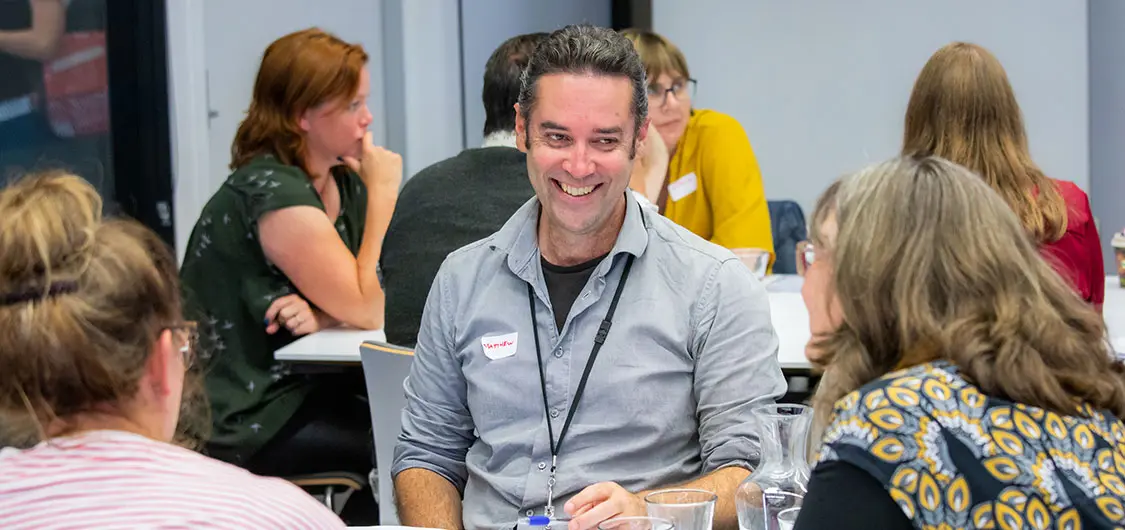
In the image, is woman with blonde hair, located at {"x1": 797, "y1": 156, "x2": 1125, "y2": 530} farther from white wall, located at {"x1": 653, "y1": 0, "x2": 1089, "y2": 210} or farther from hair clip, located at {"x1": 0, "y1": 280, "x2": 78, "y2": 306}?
white wall, located at {"x1": 653, "y1": 0, "x2": 1089, "y2": 210}

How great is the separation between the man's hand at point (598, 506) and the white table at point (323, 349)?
1.41 meters

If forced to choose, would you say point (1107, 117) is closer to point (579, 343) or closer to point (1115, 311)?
point (1115, 311)

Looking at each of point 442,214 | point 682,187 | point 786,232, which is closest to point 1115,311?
point 682,187

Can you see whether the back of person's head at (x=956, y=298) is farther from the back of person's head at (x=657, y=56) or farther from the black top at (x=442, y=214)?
the back of person's head at (x=657, y=56)

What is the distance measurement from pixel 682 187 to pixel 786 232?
2.45 feet

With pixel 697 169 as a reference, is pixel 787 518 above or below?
below

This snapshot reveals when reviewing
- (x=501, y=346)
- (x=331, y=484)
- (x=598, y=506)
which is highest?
(x=501, y=346)

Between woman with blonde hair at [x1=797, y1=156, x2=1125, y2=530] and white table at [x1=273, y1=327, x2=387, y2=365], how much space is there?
1.86m

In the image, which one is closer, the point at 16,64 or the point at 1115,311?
the point at 1115,311

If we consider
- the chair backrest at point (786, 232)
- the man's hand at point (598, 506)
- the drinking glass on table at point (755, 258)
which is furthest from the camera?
the chair backrest at point (786, 232)

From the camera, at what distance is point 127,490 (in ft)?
3.76

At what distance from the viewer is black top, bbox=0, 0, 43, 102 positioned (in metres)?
3.83

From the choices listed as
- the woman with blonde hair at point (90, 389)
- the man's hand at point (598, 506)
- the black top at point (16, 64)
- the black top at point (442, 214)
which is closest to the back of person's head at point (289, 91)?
the black top at point (442, 214)

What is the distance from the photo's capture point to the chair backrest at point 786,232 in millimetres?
4750
